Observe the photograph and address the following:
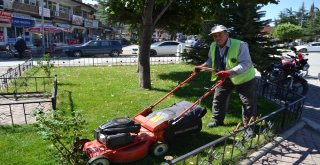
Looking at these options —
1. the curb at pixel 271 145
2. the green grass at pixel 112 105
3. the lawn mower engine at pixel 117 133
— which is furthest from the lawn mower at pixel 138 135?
the curb at pixel 271 145

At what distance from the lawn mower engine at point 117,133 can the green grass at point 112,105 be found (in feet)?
1.77

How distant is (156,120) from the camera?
5141mm

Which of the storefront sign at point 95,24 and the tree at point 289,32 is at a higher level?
the storefront sign at point 95,24

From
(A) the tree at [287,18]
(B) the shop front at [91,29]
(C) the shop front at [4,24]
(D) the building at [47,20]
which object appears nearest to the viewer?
(C) the shop front at [4,24]

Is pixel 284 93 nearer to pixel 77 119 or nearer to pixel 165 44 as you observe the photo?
pixel 77 119

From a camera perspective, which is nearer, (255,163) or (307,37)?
(255,163)

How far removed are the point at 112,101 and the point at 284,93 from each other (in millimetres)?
5029

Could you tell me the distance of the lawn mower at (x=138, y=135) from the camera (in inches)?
177

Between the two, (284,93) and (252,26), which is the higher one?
(252,26)

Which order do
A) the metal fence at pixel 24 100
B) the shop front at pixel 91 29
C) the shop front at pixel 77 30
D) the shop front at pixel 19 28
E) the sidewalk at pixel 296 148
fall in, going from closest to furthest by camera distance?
the sidewalk at pixel 296 148 < the metal fence at pixel 24 100 < the shop front at pixel 19 28 < the shop front at pixel 77 30 < the shop front at pixel 91 29

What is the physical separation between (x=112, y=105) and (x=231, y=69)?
387 cm

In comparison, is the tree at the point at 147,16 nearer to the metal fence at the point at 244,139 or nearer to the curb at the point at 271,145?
the metal fence at the point at 244,139

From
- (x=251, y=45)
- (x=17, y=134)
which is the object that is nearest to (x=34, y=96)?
(x=17, y=134)

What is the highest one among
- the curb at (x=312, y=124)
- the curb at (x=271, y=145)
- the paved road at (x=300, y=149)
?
the curb at (x=312, y=124)
